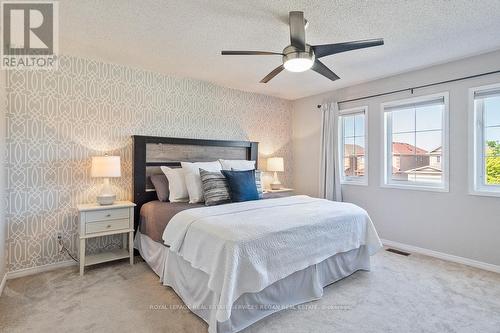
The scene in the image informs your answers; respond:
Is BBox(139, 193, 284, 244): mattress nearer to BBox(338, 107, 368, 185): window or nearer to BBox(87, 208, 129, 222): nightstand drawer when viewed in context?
BBox(87, 208, 129, 222): nightstand drawer

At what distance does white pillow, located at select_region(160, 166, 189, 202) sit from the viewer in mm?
3150

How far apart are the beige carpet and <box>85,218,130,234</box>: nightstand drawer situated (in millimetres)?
447

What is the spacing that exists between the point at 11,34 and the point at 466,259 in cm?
521

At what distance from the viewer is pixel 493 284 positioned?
256cm

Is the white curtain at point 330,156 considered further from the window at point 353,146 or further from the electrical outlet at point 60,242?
the electrical outlet at point 60,242

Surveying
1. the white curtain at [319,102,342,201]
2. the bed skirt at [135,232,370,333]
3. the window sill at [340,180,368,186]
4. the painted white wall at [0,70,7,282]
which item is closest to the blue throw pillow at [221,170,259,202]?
the bed skirt at [135,232,370,333]

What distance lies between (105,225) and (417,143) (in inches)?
159

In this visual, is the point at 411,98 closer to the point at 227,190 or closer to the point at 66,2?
the point at 227,190

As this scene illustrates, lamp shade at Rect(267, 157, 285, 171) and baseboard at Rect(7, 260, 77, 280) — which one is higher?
lamp shade at Rect(267, 157, 285, 171)

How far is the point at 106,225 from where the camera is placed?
2889 millimetres

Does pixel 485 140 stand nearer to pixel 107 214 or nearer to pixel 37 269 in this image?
pixel 107 214

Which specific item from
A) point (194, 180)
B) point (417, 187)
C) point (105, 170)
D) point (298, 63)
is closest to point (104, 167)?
point (105, 170)

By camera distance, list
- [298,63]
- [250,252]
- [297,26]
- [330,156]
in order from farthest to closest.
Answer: [330,156], [298,63], [297,26], [250,252]

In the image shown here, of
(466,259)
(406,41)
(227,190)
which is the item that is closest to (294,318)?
(227,190)
